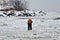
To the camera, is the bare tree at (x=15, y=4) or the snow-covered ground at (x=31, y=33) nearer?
the snow-covered ground at (x=31, y=33)

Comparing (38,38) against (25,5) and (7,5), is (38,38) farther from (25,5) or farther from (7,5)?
(7,5)

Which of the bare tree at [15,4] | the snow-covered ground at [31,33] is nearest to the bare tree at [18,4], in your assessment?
the bare tree at [15,4]

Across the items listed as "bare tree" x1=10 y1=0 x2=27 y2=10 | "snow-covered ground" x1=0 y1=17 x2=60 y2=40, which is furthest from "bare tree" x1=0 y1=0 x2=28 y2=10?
"snow-covered ground" x1=0 y1=17 x2=60 y2=40

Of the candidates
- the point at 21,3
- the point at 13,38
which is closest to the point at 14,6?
the point at 21,3

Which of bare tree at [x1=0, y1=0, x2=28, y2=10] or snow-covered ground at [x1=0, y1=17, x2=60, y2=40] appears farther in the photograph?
bare tree at [x1=0, y1=0, x2=28, y2=10]

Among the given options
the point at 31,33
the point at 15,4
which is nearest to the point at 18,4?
the point at 15,4

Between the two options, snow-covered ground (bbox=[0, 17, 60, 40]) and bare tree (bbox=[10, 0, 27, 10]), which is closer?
snow-covered ground (bbox=[0, 17, 60, 40])

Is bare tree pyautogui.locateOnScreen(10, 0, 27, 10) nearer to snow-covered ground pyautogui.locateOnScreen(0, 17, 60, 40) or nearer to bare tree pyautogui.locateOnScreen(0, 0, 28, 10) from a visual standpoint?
bare tree pyautogui.locateOnScreen(0, 0, 28, 10)

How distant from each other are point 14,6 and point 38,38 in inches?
1366

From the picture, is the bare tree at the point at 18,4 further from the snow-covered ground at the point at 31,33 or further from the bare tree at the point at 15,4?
the snow-covered ground at the point at 31,33

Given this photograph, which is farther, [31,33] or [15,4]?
[15,4]

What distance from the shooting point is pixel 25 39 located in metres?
8.18

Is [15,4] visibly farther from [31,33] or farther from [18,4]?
[31,33]

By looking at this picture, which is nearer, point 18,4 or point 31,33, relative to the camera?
point 31,33
